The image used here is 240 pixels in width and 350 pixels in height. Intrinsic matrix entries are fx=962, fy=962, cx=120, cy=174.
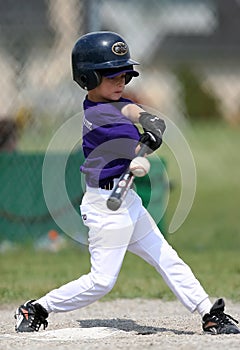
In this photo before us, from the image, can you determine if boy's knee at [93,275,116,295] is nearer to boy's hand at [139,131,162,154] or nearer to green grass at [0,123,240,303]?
boy's hand at [139,131,162,154]

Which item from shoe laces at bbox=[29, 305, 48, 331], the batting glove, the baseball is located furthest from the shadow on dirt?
the batting glove

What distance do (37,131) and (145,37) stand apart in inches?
401

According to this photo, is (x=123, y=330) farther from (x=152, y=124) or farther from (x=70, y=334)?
(x=152, y=124)

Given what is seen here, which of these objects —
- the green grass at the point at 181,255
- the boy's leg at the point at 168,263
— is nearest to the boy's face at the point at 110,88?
the boy's leg at the point at 168,263

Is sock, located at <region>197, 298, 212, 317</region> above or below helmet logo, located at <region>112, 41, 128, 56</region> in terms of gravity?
below

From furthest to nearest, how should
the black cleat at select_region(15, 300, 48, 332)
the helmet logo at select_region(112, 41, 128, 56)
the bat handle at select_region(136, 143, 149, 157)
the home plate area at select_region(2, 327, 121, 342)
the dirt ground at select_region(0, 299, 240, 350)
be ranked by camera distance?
1. the black cleat at select_region(15, 300, 48, 332)
2. the helmet logo at select_region(112, 41, 128, 56)
3. the home plate area at select_region(2, 327, 121, 342)
4. the bat handle at select_region(136, 143, 149, 157)
5. the dirt ground at select_region(0, 299, 240, 350)

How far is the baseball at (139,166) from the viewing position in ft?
18.3

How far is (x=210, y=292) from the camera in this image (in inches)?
315

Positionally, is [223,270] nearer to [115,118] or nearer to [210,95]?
[115,118]

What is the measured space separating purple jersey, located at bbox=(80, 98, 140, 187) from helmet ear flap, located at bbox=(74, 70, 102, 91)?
0.41 feet

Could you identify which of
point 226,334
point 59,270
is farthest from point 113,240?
point 59,270

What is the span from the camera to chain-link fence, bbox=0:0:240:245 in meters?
11.1

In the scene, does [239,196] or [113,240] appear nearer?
[113,240]

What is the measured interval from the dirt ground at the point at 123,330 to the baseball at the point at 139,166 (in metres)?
0.96
